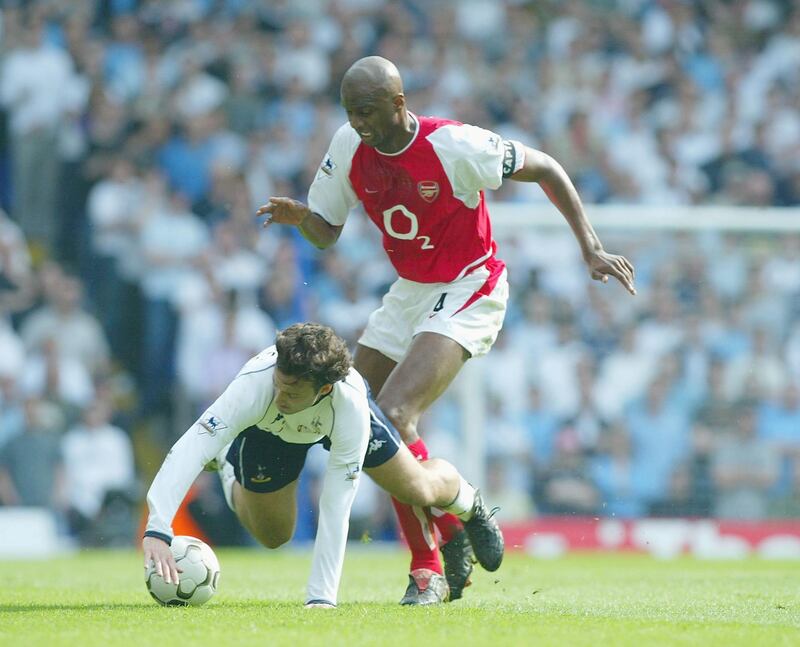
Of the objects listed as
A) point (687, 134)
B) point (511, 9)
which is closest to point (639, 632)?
point (687, 134)

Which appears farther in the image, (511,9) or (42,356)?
(511,9)

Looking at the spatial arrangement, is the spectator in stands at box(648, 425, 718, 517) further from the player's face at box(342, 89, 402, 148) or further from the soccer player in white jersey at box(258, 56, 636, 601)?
the player's face at box(342, 89, 402, 148)

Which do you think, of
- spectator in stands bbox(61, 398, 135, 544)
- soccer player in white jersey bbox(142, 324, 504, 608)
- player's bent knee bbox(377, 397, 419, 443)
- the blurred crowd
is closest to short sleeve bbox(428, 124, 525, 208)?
player's bent knee bbox(377, 397, 419, 443)

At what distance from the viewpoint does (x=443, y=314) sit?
7508 millimetres

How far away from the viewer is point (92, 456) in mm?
13195

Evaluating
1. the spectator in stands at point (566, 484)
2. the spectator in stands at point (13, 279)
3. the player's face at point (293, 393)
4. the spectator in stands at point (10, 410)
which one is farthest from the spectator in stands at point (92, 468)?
the player's face at point (293, 393)

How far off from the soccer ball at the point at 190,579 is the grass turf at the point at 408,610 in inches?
3.4

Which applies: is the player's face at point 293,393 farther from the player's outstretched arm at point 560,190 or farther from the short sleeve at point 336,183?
the player's outstretched arm at point 560,190

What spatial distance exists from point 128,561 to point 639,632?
6.41 metres

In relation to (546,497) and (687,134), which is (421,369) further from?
(687,134)

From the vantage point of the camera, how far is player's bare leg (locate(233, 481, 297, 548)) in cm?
759

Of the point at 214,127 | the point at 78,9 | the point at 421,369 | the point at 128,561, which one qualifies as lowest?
the point at 128,561

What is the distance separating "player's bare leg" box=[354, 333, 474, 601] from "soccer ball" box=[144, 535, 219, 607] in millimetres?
1120

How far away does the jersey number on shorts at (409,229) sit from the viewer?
7469 millimetres
